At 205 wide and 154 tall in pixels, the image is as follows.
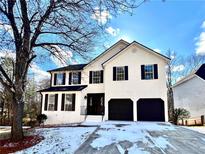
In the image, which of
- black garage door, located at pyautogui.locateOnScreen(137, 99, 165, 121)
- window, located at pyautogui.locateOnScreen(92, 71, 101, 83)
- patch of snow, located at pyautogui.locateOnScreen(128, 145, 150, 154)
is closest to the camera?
patch of snow, located at pyautogui.locateOnScreen(128, 145, 150, 154)

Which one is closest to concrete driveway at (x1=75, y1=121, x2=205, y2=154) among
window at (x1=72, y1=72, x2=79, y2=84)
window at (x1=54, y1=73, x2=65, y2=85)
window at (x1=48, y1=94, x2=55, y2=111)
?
window at (x1=48, y1=94, x2=55, y2=111)

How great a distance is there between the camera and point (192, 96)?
23.6 metres

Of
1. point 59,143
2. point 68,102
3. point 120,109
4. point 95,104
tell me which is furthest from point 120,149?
point 68,102

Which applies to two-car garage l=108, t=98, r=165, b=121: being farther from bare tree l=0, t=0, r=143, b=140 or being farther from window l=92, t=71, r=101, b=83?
bare tree l=0, t=0, r=143, b=140

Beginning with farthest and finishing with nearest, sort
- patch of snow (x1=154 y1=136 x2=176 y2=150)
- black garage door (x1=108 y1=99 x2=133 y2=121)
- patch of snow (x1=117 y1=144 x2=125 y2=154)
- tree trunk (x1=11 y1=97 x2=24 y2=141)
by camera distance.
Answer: black garage door (x1=108 y1=99 x2=133 y2=121) → tree trunk (x1=11 y1=97 x2=24 y2=141) → patch of snow (x1=154 y1=136 x2=176 y2=150) → patch of snow (x1=117 y1=144 x2=125 y2=154)

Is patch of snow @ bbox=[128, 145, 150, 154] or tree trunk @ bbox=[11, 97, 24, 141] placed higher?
tree trunk @ bbox=[11, 97, 24, 141]

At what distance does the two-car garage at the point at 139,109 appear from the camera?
58.4ft

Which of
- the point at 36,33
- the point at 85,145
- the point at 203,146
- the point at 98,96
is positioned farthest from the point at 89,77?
the point at 203,146

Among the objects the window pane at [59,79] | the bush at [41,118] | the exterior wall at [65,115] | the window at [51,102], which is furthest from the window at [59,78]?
the bush at [41,118]

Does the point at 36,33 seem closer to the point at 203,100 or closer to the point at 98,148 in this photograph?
the point at 98,148

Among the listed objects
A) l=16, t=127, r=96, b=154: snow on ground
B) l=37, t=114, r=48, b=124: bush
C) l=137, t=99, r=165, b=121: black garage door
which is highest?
l=137, t=99, r=165, b=121: black garage door

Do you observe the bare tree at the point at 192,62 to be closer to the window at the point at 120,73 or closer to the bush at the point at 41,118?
the window at the point at 120,73

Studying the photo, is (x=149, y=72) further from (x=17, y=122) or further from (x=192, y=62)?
(x=192, y=62)

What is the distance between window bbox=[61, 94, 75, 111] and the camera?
20.2m
